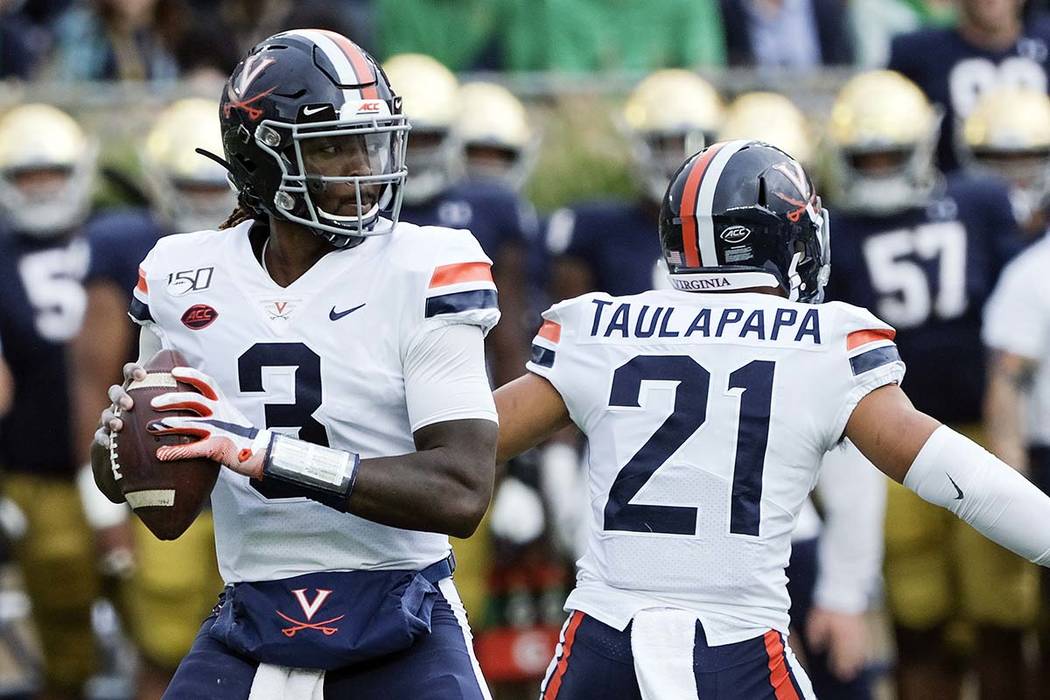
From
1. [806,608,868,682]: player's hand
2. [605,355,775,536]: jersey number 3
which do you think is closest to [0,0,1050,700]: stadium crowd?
→ [806,608,868,682]: player's hand

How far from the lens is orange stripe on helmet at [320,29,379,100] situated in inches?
146

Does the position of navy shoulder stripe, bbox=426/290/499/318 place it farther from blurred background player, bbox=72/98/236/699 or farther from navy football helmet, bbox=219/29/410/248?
blurred background player, bbox=72/98/236/699

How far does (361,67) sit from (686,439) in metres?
0.91

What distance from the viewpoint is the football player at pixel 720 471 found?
3795 millimetres

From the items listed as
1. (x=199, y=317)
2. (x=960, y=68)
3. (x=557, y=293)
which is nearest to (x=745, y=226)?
(x=199, y=317)

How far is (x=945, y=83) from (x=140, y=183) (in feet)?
10.7

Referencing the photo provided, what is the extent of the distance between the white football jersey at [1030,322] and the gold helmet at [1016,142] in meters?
0.97

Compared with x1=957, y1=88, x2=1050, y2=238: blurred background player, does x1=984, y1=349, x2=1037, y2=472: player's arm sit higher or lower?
lower

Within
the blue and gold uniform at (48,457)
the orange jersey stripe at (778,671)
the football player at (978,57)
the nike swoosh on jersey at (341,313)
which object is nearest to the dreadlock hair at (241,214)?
the nike swoosh on jersey at (341,313)

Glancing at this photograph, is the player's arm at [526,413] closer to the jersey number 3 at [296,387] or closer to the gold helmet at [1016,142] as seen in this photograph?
the jersey number 3 at [296,387]

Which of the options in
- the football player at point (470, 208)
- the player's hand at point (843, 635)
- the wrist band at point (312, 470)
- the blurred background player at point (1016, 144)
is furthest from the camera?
the blurred background player at point (1016, 144)

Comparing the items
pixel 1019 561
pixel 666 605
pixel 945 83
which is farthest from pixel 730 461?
pixel 945 83

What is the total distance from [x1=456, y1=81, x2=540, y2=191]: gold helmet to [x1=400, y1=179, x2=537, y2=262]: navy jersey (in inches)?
24.3

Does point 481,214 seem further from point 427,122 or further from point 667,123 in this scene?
point 667,123
